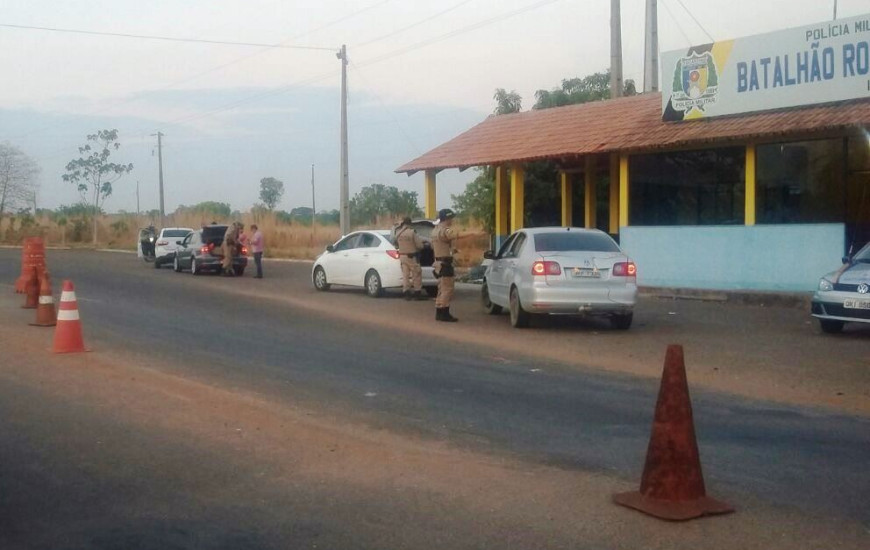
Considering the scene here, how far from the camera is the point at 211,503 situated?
6664mm

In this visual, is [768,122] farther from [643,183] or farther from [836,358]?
[836,358]

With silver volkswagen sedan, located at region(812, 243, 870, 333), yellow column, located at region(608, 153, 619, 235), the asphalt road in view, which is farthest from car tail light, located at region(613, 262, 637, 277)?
yellow column, located at region(608, 153, 619, 235)

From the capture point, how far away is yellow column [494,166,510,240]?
30.4 meters

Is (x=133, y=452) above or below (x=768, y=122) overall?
below

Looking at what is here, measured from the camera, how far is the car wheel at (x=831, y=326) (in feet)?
51.0

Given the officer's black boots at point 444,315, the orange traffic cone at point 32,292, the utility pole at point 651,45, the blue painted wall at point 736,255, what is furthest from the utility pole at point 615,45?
the orange traffic cone at point 32,292

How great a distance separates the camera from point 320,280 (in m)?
25.3

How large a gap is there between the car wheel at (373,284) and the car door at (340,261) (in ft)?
2.99

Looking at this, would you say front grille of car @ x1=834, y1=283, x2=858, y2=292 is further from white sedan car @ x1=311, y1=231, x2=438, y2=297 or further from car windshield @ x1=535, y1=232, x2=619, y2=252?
white sedan car @ x1=311, y1=231, x2=438, y2=297

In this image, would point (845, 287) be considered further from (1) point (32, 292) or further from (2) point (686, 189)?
(1) point (32, 292)

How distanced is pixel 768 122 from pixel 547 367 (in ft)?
38.7

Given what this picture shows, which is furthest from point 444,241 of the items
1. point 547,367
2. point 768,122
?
point 768,122

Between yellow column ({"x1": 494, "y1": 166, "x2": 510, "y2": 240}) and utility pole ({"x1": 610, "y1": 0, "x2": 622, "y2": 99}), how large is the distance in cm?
414

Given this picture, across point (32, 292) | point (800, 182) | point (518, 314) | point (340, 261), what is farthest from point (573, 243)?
point (32, 292)
